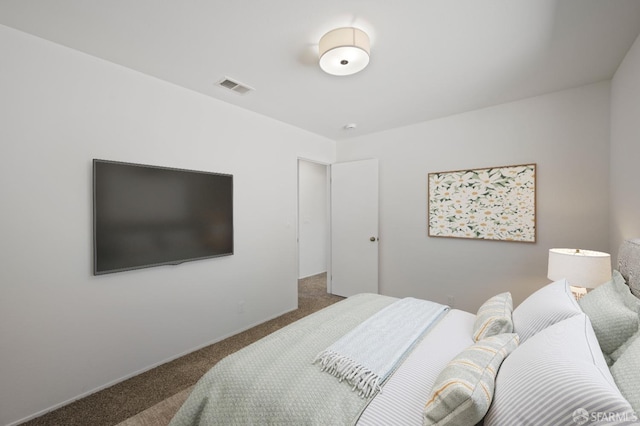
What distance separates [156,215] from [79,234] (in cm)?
52

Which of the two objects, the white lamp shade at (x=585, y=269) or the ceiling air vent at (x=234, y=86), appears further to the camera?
the ceiling air vent at (x=234, y=86)

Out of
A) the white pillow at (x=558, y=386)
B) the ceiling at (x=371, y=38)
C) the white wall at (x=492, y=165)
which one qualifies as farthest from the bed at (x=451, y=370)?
the ceiling at (x=371, y=38)

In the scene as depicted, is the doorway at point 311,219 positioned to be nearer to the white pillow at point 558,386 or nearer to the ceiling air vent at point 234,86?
the ceiling air vent at point 234,86

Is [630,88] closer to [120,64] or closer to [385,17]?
[385,17]

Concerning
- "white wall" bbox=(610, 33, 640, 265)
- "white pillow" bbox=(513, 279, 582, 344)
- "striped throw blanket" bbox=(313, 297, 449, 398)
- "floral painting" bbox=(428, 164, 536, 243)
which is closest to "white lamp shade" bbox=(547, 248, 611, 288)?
"white wall" bbox=(610, 33, 640, 265)

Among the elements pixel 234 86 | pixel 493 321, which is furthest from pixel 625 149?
pixel 234 86

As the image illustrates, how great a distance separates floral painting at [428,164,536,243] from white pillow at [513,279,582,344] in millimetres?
1413

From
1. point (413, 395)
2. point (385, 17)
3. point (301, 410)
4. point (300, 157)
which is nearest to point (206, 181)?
point (300, 157)

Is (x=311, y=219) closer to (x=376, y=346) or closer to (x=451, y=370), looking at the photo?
(x=376, y=346)

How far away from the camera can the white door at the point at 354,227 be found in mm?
3938

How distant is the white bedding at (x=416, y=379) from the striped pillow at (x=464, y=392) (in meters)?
0.12

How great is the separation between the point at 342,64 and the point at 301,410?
2.02 metres

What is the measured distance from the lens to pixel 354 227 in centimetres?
413

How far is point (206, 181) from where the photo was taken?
2.72m
